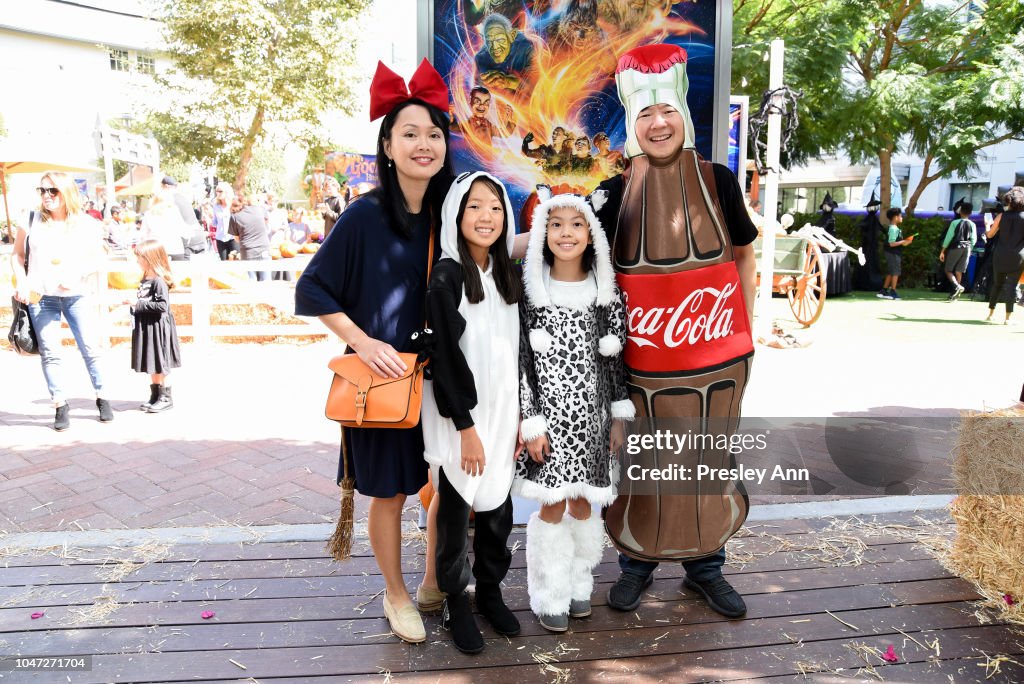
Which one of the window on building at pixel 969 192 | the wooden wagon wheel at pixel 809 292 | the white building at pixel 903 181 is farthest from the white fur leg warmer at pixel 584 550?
the window on building at pixel 969 192

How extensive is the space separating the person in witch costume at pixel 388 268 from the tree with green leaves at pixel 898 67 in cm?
1148

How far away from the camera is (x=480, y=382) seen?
246cm

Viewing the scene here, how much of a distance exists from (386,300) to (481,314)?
34cm

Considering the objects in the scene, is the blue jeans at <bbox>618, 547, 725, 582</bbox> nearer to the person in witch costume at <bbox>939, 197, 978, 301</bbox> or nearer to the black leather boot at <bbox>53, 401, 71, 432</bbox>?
the black leather boot at <bbox>53, 401, 71, 432</bbox>

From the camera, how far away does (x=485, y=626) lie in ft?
8.96

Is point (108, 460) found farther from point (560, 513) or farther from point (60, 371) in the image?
point (560, 513)

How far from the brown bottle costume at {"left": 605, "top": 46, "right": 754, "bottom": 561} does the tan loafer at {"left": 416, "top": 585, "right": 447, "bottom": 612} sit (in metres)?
0.91

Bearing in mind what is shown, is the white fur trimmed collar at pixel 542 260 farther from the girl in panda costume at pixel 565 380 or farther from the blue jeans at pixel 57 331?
the blue jeans at pixel 57 331

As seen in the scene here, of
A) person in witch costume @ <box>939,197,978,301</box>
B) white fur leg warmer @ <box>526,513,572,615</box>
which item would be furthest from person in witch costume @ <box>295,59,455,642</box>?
person in witch costume @ <box>939,197,978,301</box>

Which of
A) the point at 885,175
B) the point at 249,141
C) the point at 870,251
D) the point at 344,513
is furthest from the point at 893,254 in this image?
the point at 249,141

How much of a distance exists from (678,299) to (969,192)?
29.6 metres

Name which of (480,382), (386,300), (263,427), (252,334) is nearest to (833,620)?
(480,382)

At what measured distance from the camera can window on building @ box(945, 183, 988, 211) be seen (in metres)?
25.5

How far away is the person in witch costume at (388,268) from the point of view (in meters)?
2.39
